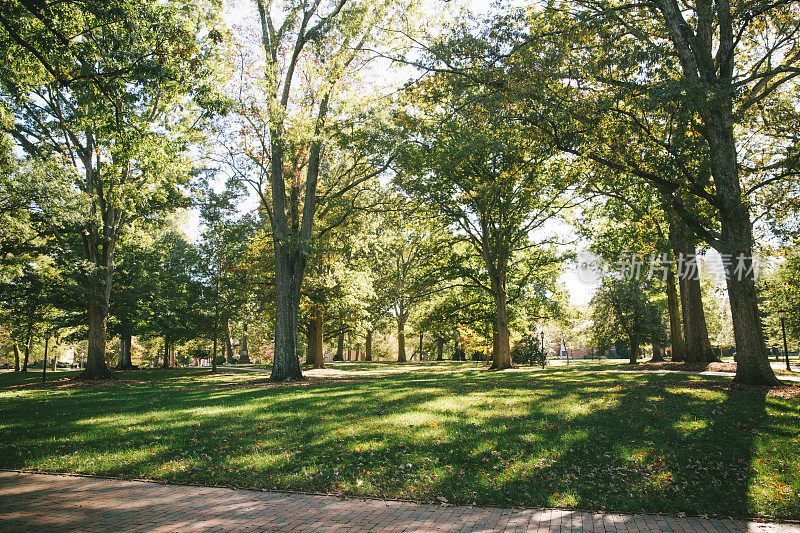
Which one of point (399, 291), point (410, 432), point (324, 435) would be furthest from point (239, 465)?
point (399, 291)

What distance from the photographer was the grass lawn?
5680 mm

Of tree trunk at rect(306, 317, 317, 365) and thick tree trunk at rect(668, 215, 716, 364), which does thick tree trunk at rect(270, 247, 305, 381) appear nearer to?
tree trunk at rect(306, 317, 317, 365)

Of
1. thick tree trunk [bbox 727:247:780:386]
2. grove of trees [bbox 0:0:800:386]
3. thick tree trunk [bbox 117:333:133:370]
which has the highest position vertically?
grove of trees [bbox 0:0:800:386]

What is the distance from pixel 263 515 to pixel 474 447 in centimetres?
346

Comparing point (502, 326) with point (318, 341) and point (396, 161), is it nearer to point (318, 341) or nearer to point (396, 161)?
point (396, 161)

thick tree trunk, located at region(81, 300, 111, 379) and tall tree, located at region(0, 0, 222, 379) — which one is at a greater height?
tall tree, located at region(0, 0, 222, 379)

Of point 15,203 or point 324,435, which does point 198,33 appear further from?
point 15,203

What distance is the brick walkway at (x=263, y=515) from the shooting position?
467cm

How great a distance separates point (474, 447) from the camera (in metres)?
7.20

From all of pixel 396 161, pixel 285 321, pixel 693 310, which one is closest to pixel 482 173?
pixel 396 161

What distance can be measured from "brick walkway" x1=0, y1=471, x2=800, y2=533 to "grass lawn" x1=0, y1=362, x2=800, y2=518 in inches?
12.3

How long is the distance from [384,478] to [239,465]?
225 cm

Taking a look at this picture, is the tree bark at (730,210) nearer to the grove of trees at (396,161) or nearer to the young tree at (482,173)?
the grove of trees at (396,161)

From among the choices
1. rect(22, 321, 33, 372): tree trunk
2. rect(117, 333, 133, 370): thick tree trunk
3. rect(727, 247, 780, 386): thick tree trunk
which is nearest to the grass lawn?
rect(727, 247, 780, 386): thick tree trunk
